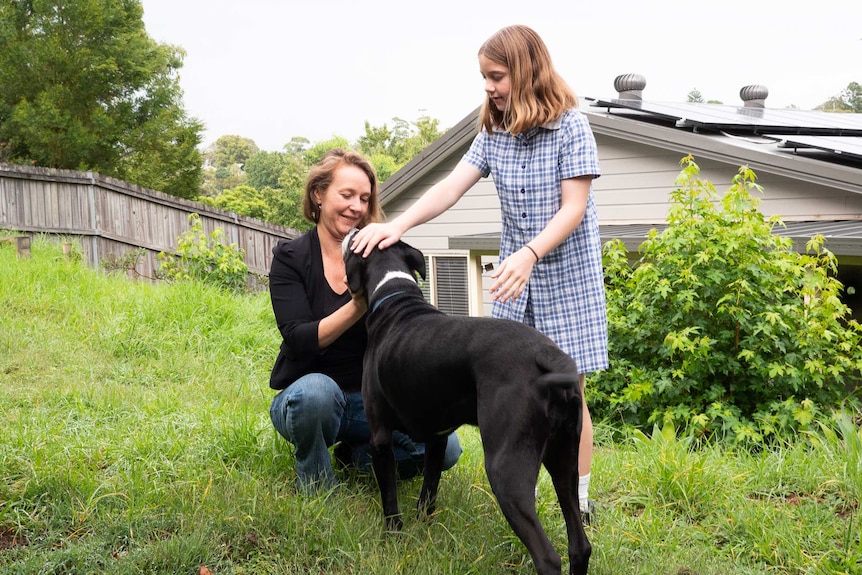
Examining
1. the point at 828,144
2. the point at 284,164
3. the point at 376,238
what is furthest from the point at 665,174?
the point at 284,164

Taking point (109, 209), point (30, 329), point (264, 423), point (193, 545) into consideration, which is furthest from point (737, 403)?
point (109, 209)

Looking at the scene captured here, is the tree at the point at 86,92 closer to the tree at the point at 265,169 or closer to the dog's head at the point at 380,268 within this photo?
the dog's head at the point at 380,268

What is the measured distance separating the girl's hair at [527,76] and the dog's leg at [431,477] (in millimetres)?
1255

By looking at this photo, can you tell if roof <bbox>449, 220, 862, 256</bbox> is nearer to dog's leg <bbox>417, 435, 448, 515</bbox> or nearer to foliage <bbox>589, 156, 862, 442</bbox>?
foliage <bbox>589, 156, 862, 442</bbox>

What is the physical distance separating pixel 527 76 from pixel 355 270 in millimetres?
976

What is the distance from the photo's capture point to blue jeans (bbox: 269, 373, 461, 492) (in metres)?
3.15

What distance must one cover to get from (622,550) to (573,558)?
0.52 m

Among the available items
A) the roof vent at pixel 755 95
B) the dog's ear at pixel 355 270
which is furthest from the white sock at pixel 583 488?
the roof vent at pixel 755 95

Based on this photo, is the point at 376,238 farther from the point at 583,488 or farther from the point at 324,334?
the point at 583,488

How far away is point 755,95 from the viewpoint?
39.7ft

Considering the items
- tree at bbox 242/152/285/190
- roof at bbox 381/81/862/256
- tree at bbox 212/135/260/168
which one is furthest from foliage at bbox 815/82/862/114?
roof at bbox 381/81/862/256

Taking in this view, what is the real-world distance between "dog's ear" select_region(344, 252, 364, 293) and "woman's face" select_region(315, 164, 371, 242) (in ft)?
1.33

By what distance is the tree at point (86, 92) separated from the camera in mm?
22328

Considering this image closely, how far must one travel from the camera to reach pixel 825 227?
690 cm
